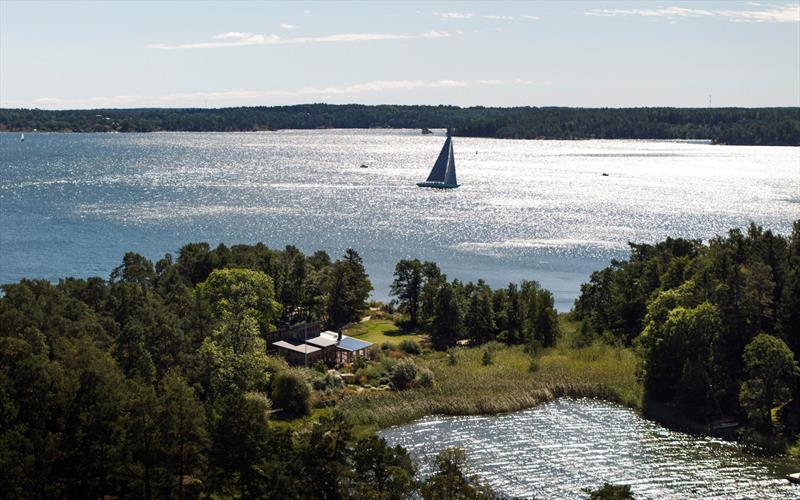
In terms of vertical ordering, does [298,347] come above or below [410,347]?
above

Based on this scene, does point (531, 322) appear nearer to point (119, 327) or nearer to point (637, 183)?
point (119, 327)

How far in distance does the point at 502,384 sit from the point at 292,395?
41.0 ft

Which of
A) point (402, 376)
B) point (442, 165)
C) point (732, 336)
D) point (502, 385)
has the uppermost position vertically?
point (442, 165)

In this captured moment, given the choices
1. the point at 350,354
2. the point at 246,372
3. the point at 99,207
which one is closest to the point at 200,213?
the point at 99,207

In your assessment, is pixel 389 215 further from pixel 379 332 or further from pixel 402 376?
pixel 402 376

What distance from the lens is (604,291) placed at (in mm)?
64875

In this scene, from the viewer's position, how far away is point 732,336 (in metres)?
50.4

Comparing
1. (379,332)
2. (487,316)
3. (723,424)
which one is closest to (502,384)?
(723,424)

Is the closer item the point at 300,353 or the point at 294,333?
the point at 300,353

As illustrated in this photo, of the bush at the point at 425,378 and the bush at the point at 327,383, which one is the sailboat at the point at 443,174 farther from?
the bush at the point at 327,383

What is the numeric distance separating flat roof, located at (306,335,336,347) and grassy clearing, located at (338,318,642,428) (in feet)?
18.9

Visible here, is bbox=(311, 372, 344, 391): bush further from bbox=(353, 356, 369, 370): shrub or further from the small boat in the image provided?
the small boat

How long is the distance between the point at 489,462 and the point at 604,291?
27.9 m

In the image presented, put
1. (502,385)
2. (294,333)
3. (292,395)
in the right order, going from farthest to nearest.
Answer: (294,333) < (502,385) < (292,395)
